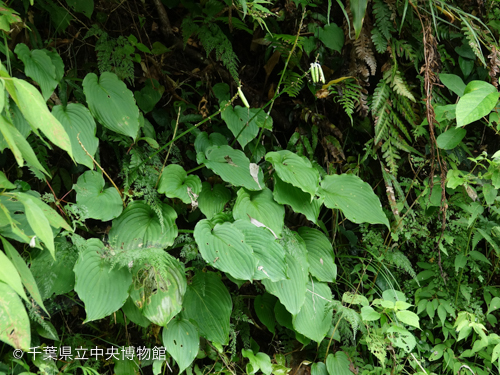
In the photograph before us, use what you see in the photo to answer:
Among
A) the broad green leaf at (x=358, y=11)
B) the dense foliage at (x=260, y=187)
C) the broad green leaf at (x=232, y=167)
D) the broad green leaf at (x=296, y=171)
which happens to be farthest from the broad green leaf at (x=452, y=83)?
the broad green leaf at (x=232, y=167)

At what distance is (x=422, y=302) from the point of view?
207 centimetres

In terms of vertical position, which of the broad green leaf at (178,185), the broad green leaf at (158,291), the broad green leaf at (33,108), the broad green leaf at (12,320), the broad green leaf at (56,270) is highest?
the broad green leaf at (33,108)

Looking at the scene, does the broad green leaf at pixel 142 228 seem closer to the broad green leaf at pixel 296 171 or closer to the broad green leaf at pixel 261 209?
the broad green leaf at pixel 261 209

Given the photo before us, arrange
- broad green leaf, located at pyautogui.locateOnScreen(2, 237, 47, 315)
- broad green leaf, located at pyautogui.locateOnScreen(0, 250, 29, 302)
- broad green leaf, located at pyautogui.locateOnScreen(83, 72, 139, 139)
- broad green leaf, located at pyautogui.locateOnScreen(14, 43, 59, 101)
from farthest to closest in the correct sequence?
broad green leaf, located at pyautogui.locateOnScreen(83, 72, 139, 139) < broad green leaf, located at pyautogui.locateOnScreen(14, 43, 59, 101) < broad green leaf, located at pyautogui.locateOnScreen(2, 237, 47, 315) < broad green leaf, located at pyautogui.locateOnScreen(0, 250, 29, 302)

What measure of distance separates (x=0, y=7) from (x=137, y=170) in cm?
81

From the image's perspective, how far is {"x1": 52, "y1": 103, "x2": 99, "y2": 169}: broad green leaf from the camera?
1.67 m

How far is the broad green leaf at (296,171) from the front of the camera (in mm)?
1767

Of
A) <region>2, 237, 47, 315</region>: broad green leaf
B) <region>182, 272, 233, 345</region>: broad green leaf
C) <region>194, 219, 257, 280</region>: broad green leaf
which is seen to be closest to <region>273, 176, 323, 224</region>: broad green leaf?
<region>194, 219, 257, 280</region>: broad green leaf

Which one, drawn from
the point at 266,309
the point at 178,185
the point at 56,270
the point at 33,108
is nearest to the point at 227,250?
the point at 178,185

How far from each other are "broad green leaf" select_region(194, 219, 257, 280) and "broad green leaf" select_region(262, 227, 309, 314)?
0.21 metres

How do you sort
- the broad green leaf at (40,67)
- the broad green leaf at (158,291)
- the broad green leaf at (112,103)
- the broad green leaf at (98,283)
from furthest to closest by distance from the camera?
1. the broad green leaf at (112,103)
2. the broad green leaf at (40,67)
3. the broad green leaf at (158,291)
4. the broad green leaf at (98,283)

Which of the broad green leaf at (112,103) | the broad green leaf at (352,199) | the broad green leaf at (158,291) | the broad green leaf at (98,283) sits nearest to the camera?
the broad green leaf at (98,283)

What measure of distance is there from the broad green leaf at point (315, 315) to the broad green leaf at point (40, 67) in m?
1.46

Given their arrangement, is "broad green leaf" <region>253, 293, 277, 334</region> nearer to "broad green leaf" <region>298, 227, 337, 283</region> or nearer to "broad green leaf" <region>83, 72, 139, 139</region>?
"broad green leaf" <region>298, 227, 337, 283</region>
